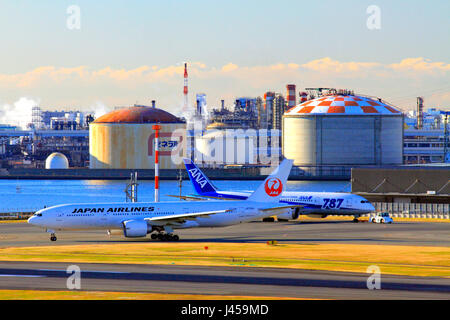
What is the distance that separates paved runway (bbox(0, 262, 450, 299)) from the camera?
40844 millimetres

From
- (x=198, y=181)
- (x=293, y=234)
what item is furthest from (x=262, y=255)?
(x=198, y=181)

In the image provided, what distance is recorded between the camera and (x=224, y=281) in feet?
148

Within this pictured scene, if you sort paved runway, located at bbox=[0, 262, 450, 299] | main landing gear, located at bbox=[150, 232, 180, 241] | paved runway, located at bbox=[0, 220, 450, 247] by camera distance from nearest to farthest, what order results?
paved runway, located at bbox=[0, 262, 450, 299]
paved runway, located at bbox=[0, 220, 450, 247]
main landing gear, located at bbox=[150, 232, 180, 241]

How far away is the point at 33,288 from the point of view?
139 ft

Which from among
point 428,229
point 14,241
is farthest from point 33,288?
point 428,229

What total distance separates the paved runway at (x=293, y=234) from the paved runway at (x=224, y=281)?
850 inches

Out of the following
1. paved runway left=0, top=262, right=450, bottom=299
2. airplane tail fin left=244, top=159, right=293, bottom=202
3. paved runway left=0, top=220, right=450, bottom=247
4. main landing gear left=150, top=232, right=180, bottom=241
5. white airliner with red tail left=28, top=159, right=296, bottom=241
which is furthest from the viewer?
airplane tail fin left=244, top=159, right=293, bottom=202

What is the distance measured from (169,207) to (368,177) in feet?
177

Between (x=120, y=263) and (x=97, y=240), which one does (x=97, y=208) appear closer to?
(x=97, y=240)

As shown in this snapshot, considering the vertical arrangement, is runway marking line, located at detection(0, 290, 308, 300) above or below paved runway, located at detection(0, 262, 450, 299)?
above

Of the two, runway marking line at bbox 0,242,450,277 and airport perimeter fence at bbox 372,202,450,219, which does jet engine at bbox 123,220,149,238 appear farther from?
airport perimeter fence at bbox 372,202,450,219

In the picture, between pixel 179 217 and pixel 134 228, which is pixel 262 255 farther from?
pixel 134 228

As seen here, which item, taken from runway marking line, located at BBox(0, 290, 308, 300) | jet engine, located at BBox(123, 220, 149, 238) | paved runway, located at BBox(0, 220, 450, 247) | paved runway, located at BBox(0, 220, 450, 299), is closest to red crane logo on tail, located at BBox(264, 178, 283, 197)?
paved runway, located at BBox(0, 220, 450, 247)

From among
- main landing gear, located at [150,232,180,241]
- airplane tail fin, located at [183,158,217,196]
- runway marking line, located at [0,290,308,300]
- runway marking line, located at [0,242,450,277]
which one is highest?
airplane tail fin, located at [183,158,217,196]
